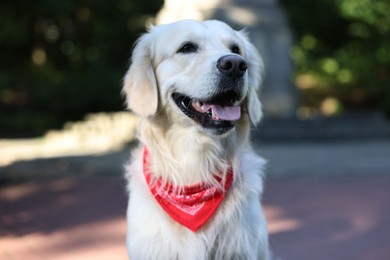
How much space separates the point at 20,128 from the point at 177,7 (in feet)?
27.1

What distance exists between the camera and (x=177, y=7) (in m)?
13.7

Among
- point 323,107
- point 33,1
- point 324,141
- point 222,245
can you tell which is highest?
point 33,1

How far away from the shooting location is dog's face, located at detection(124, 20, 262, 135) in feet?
11.6

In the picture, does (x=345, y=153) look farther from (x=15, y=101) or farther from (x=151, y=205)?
(x=15, y=101)

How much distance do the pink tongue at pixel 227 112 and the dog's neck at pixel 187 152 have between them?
0.12 metres

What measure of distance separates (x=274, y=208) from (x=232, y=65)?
3.90 metres

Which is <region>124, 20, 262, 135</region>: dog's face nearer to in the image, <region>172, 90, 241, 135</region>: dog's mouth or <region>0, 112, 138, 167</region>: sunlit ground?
<region>172, 90, 241, 135</region>: dog's mouth

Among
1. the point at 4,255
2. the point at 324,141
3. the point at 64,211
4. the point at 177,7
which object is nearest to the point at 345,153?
the point at 324,141

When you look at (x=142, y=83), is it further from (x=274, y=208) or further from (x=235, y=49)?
(x=274, y=208)

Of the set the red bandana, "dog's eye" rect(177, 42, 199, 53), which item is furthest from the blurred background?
the red bandana

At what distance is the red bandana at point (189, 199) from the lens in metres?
3.62

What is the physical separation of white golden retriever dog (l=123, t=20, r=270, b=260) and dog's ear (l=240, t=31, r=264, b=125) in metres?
0.01

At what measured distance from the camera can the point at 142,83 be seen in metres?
3.72

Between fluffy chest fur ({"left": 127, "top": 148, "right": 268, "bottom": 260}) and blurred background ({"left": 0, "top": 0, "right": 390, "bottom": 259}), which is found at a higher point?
blurred background ({"left": 0, "top": 0, "right": 390, "bottom": 259})
